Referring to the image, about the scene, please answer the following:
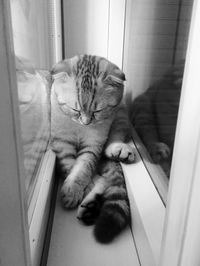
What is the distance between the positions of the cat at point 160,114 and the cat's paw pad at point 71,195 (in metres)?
0.27

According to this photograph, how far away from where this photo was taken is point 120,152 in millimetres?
1037

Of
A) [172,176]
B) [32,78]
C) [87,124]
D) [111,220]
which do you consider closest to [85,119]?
[87,124]

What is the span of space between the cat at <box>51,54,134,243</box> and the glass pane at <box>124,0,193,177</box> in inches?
4.0

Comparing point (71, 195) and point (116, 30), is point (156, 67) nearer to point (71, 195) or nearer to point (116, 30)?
point (116, 30)

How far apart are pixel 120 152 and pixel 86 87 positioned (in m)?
0.28

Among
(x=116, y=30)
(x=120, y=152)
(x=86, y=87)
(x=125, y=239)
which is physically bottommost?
(x=125, y=239)

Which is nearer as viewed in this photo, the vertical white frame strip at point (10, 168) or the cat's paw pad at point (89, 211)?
the vertical white frame strip at point (10, 168)

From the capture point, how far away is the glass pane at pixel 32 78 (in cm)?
69

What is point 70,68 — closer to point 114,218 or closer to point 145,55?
point 145,55

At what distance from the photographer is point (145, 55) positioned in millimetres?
1033

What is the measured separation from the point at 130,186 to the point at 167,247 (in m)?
0.38

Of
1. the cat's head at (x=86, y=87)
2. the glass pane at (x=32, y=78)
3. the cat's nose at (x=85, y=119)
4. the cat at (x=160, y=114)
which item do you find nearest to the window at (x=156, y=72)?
the cat at (x=160, y=114)

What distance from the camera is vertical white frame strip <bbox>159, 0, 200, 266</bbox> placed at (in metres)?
0.39

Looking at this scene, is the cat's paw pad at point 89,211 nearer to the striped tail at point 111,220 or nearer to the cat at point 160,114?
the striped tail at point 111,220
